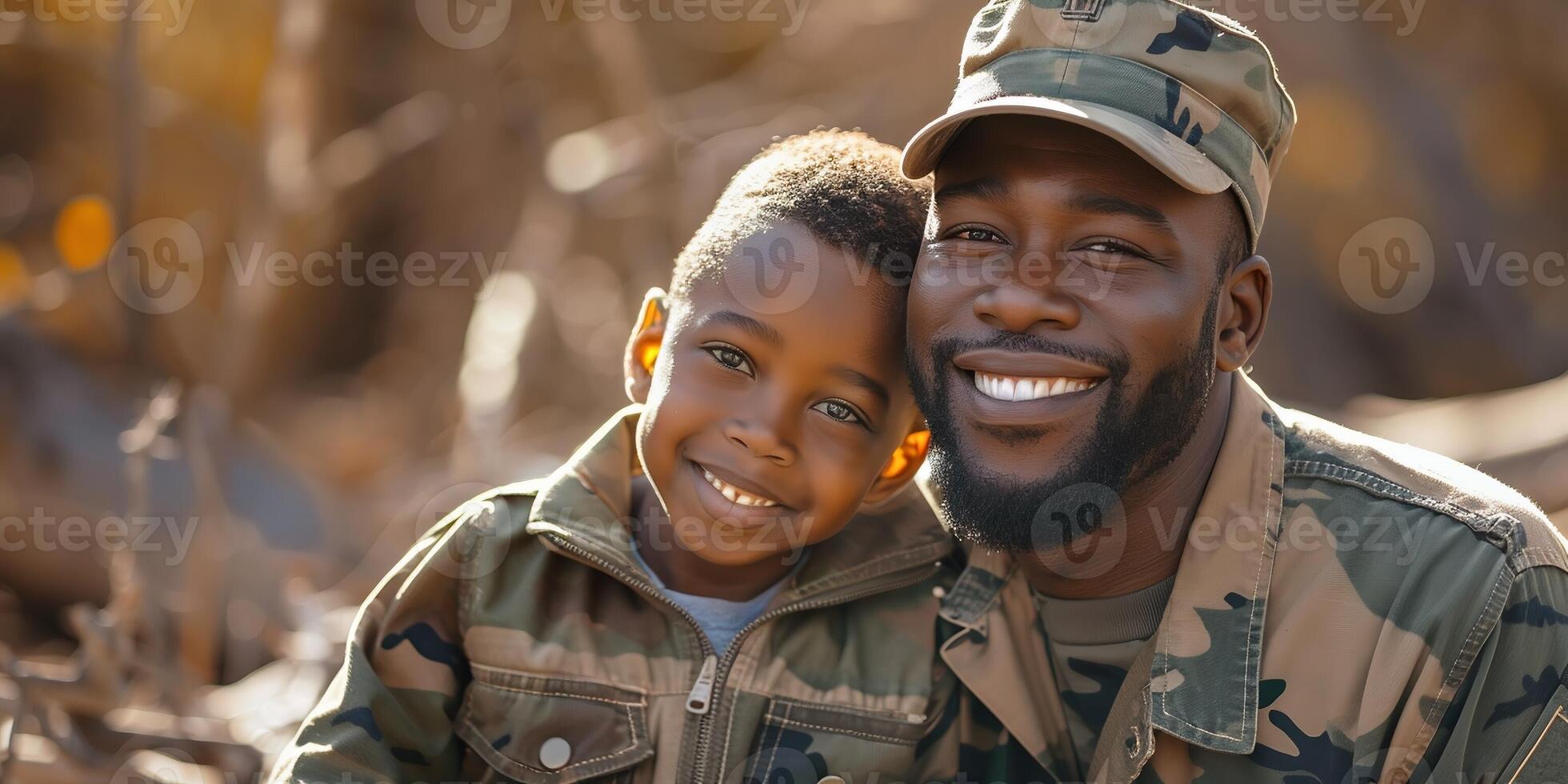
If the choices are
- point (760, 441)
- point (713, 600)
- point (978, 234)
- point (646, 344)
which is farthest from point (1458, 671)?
point (646, 344)

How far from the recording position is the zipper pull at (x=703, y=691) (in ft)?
7.57

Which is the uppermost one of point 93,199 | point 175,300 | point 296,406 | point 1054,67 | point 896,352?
point 1054,67

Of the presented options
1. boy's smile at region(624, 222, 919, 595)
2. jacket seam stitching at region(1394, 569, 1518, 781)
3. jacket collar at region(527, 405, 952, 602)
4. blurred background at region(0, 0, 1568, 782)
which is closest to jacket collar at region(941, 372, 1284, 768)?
jacket collar at region(527, 405, 952, 602)

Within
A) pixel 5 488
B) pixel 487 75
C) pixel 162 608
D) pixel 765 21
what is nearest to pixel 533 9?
pixel 487 75

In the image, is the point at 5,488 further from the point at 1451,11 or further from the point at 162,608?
the point at 1451,11

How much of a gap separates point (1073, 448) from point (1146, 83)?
61cm

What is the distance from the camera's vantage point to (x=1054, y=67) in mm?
2207

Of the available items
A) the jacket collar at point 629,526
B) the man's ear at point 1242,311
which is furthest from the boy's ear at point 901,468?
the man's ear at point 1242,311

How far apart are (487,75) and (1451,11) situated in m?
4.70

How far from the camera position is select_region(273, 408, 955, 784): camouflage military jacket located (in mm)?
2312

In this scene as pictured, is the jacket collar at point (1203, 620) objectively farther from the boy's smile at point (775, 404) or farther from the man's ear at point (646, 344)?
the man's ear at point (646, 344)

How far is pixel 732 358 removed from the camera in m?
2.37

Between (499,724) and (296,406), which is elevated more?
→ (499,724)

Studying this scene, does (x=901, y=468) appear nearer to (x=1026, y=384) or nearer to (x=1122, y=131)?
(x=1026, y=384)
